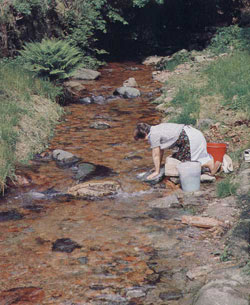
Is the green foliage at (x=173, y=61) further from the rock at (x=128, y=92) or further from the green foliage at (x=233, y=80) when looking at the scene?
the rock at (x=128, y=92)

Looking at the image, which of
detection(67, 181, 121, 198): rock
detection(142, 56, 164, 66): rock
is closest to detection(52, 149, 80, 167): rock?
detection(67, 181, 121, 198): rock

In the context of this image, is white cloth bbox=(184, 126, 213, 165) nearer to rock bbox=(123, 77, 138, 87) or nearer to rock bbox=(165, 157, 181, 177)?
rock bbox=(165, 157, 181, 177)

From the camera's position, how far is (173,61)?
15.6 metres

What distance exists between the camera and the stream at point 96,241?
14.1 feet

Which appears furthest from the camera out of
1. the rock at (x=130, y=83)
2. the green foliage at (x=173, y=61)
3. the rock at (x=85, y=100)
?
the green foliage at (x=173, y=61)

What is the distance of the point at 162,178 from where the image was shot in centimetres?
704

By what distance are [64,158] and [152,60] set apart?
1001cm

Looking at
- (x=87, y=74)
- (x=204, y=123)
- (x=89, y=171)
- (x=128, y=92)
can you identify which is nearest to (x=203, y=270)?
(x=89, y=171)

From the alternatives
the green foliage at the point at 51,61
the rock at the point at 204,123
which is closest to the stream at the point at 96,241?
the rock at the point at 204,123

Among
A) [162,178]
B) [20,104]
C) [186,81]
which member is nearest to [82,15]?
[186,81]

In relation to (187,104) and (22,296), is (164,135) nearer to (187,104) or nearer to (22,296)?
(187,104)

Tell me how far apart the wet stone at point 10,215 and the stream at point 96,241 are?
0.04ft

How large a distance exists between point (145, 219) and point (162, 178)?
138 cm

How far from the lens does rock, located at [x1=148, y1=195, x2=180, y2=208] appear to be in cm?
611
